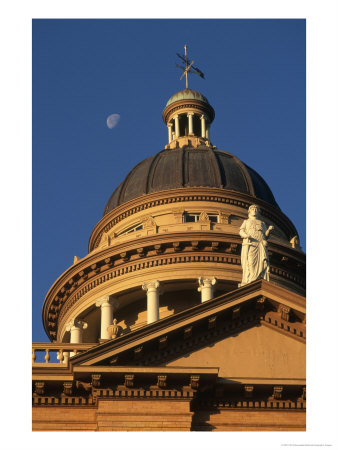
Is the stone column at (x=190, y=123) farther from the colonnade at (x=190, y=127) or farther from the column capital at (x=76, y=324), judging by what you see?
the column capital at (x=76, y=324)

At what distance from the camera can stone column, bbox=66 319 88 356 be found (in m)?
49.0

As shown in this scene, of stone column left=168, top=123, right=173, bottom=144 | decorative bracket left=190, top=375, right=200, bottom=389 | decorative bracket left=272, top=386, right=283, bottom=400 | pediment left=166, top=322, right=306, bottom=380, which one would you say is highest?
stone column left=168, top=123, right=173, bottom=144

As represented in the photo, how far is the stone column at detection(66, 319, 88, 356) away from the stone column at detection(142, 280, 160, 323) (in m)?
3.25

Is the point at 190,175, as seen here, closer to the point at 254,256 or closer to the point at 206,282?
the point at 206,282

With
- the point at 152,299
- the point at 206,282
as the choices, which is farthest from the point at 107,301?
the point at 206,282

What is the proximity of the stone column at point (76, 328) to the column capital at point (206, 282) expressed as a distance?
204 inches

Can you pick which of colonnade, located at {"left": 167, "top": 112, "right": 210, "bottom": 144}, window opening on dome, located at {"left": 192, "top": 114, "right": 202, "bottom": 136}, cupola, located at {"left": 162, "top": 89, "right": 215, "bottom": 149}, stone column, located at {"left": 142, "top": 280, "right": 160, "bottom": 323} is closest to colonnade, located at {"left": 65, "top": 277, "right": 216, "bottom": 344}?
stone column, located at {"left": 142, "top": 280, "right": 160, "bottom": 323}

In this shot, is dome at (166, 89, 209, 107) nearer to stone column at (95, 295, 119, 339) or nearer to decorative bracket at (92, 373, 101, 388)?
stone column at (95, 295, 119, 339)

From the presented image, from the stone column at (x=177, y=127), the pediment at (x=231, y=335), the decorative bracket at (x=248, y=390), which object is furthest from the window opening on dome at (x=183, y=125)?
the decorative bracket at (x=248, y=390)

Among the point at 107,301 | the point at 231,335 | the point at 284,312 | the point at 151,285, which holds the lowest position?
the point at 231,335

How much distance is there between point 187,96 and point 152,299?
15665 mm

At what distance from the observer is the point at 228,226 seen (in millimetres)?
49969

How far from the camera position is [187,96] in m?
60.5

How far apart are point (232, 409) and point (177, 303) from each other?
19761mm
